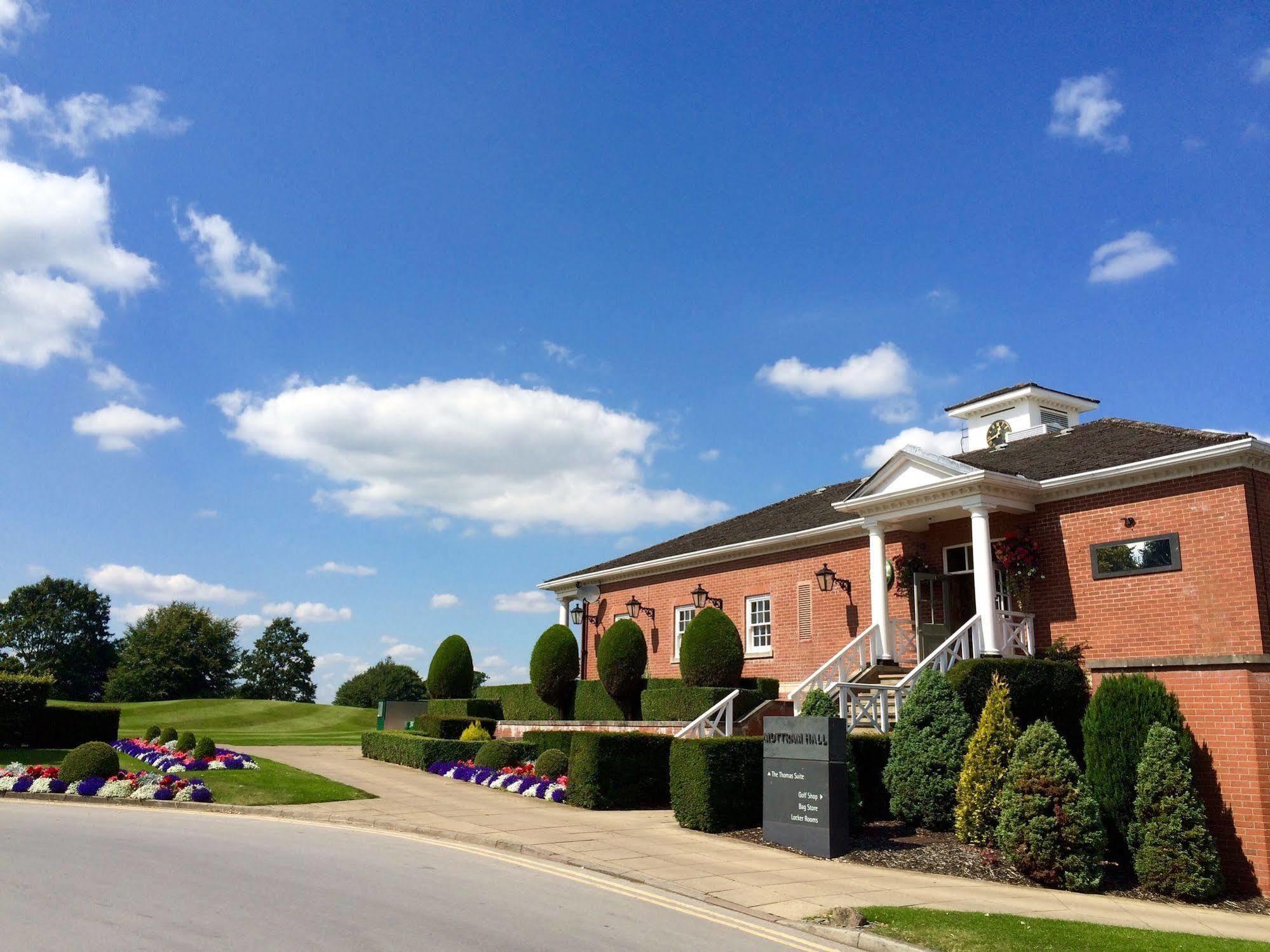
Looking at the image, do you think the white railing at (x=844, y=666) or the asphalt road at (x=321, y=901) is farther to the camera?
the white railing at (x=844, y=666)

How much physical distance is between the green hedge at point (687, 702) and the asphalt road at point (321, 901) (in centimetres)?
837

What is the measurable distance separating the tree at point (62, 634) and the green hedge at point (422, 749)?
60.4 m

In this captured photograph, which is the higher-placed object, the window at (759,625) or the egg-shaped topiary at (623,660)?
the window at (759,625)

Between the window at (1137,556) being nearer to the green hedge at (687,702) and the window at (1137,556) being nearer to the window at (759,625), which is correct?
the green hedge at (687,702)

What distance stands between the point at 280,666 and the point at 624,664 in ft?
225

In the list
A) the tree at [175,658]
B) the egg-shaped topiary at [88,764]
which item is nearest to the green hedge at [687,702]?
the egg-shaped topiary at [88,764]

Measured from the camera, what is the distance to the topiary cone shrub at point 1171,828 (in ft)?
41.8

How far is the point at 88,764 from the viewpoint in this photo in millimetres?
19078

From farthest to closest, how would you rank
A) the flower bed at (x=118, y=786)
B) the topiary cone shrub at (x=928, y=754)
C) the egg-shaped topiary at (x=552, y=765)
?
the egg-shaped topiary at (x=552, y=765) → the flower bed at (x=118, y=786) → the topiary cone shrub at (x=928, y=754)

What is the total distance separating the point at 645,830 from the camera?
50.4ft

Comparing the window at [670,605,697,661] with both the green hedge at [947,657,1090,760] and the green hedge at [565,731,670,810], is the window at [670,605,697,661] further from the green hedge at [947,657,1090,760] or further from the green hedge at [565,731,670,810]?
the green hedge at [947,657,1090,760]

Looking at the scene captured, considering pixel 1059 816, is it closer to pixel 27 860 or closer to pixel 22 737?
pixel 27 860

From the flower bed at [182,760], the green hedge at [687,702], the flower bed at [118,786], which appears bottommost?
the flower bed at [118,786]

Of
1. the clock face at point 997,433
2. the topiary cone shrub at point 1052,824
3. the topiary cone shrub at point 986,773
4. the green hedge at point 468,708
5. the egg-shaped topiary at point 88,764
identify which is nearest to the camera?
the topiary cone shrub at point 1052,824
